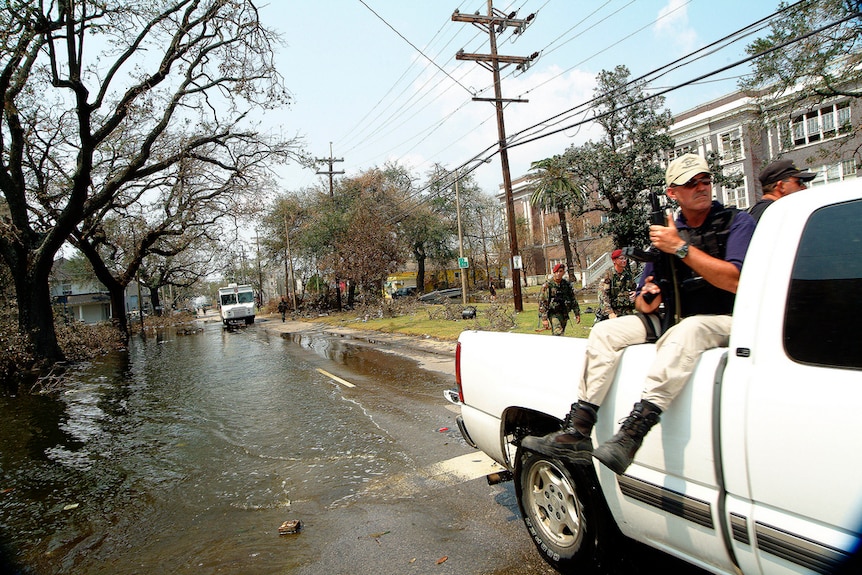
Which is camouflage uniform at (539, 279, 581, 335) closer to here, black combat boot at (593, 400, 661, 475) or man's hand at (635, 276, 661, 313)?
man's hand at (635, 276, 661, 313)

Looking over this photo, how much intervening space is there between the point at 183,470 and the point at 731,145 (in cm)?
4003

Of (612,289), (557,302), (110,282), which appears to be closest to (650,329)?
(612,289)

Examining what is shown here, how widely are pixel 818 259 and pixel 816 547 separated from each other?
1011mm

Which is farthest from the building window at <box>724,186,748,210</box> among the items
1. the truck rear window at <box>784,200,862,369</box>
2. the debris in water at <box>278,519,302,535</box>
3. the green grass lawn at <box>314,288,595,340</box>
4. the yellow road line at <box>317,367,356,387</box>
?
the truck rear window at <box>784,200,862,369</box>

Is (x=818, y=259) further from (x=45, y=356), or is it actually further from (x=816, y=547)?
(x=45, y=356)

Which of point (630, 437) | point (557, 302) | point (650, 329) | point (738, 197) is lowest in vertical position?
point (630, 437)

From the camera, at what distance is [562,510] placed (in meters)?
3.03

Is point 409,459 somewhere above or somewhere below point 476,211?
below

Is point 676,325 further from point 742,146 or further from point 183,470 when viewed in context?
point 742,146

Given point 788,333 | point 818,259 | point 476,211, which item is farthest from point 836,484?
point 476,211

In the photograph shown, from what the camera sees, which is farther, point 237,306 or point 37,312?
point 237,306

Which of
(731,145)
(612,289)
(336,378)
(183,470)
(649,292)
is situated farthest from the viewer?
(731,145)

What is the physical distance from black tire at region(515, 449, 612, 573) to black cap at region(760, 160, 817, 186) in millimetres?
2514

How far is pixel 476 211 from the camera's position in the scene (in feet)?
183
